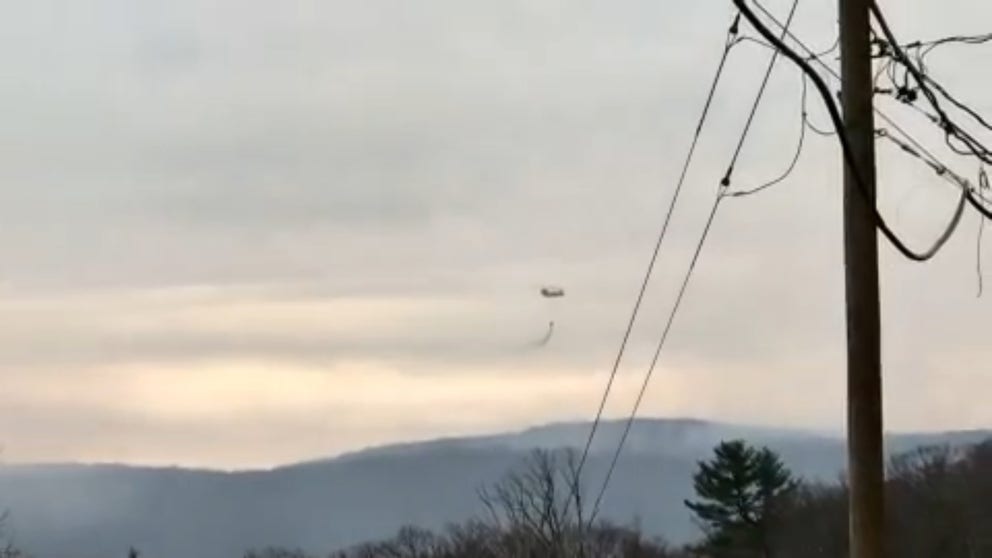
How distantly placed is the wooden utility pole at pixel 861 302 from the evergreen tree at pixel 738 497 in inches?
2114

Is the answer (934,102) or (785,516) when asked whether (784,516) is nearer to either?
(785,516)

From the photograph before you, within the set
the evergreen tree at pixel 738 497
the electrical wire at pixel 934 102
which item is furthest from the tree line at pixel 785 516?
the electrical wire at pixel 934 102

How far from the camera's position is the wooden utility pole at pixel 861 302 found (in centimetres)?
716

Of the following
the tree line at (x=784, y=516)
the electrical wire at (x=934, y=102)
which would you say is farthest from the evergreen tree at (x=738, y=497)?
the electrical wire at (x=934, y=102)

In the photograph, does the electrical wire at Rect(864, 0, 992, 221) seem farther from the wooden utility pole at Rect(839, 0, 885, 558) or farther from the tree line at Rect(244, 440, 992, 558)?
the tree line at Rect(244, 440, 992, 558)

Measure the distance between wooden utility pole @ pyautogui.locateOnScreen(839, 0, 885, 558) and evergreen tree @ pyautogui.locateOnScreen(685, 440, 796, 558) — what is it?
5370 centimetres

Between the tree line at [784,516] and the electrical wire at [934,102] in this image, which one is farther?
the tree line at [784,516]

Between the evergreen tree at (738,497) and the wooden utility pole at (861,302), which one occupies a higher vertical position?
the evergreen tree at (738,497)

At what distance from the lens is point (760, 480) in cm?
6197

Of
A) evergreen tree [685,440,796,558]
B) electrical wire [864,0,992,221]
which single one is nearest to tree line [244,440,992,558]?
evergreen tree [685,440,796,558]

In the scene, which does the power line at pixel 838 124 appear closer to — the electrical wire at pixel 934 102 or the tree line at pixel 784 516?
the electrical wire at pixel 934 102

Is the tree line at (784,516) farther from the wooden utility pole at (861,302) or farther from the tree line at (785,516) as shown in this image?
the wooden utility pole at (861,302)

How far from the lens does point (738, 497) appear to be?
61.5 metres

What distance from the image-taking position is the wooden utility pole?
716 centimetres
